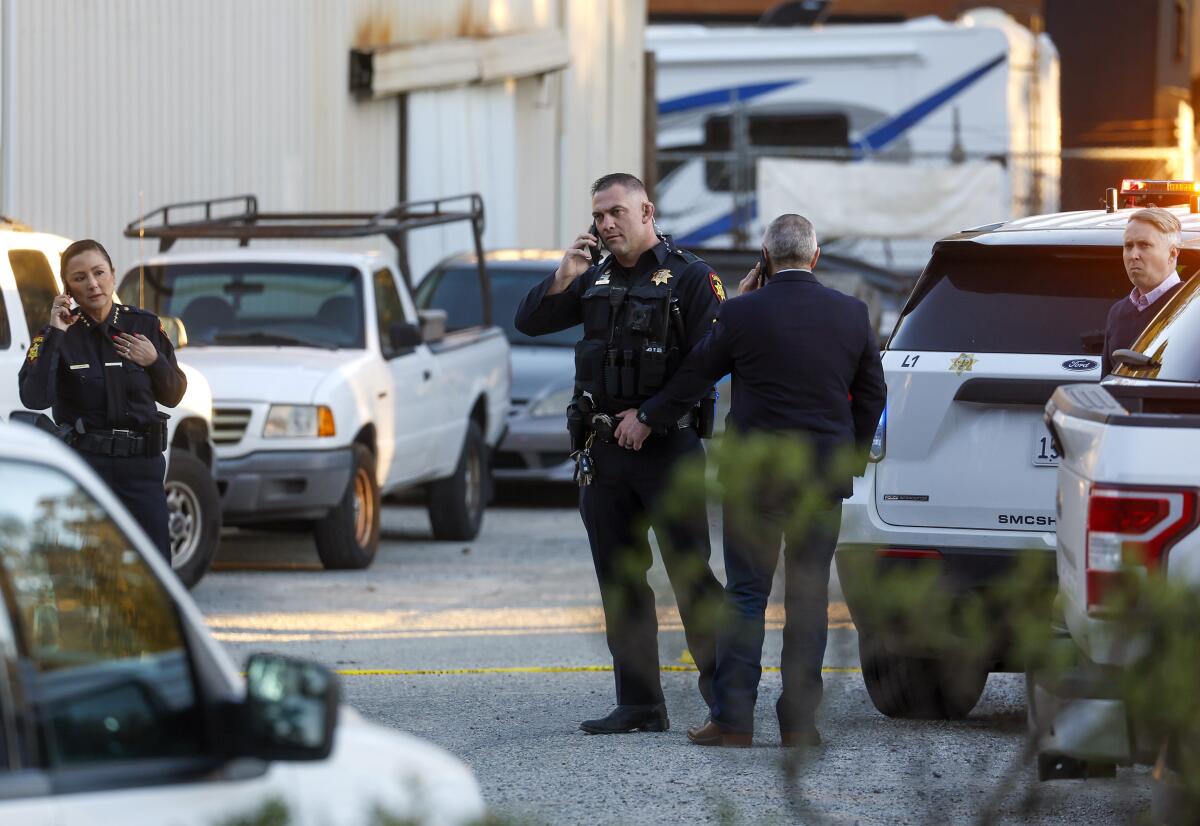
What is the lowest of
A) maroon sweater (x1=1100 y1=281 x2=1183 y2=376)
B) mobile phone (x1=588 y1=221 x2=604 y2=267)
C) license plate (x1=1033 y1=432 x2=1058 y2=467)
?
license plate (x1=1033 y1=432 x2=1058 y2=467)

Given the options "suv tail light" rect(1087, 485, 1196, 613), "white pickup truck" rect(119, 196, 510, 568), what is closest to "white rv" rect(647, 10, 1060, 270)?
"white pickup truck" rect(119, 196, 510, 568)

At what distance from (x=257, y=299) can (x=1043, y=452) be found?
6.79 metres

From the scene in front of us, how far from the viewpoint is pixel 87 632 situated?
328cm

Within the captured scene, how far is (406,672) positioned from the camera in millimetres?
8828

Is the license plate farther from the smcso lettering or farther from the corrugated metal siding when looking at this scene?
the corrugated metal siding

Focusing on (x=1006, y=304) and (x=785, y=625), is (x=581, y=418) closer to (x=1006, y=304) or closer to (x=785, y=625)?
(x=785, y=625)

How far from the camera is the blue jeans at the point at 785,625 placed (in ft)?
21.8

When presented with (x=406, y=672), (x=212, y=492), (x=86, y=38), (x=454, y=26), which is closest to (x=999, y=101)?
(x=454, y=26)

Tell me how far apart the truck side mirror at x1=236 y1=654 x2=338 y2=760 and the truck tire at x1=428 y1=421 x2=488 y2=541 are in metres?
10.6

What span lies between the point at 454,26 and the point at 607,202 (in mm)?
15015

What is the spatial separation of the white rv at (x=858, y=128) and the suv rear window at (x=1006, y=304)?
15964mm

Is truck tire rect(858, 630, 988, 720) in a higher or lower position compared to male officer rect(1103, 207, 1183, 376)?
lower

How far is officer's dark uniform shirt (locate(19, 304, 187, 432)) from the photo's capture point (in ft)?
24.9

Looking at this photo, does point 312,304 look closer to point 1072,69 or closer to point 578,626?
point 578,626
